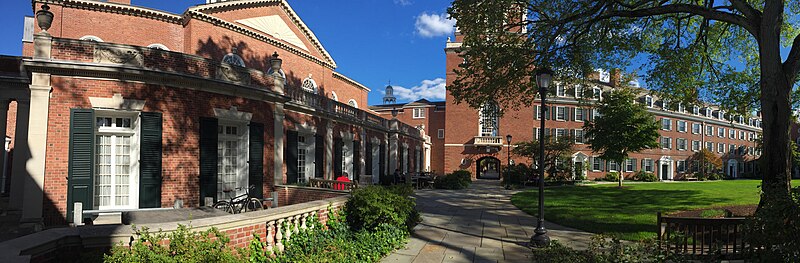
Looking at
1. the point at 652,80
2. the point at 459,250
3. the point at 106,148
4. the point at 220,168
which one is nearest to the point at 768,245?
the point at 459,250

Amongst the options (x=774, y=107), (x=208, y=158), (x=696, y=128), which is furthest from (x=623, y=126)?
(x=696, y=128)

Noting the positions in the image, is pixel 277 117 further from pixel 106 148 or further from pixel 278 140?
pixel 106 148

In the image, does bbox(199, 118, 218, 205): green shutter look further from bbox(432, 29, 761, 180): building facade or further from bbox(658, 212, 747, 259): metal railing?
bbox(432, 29, 761, 180): building facade

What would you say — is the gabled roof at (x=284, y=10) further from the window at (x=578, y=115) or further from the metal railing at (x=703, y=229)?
the window at (x=578, y=115)

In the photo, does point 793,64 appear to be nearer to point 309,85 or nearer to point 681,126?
point 309,85

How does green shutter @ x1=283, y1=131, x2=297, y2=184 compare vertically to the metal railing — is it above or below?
above

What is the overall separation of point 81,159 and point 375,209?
7.86m

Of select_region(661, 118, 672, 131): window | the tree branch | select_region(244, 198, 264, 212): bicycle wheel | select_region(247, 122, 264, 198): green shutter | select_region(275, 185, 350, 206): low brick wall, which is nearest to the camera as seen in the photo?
the tree branch

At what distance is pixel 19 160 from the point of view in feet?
40.9

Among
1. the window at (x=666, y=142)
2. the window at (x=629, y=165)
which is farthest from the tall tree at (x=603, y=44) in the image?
the window at (x=666, y=142)

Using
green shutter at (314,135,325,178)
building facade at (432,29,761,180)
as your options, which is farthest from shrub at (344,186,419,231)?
building facade at (432,29,761,180)

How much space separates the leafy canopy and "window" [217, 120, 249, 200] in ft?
76.5

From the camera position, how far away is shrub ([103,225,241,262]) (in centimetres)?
420

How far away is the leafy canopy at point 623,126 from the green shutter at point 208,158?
24.3m
